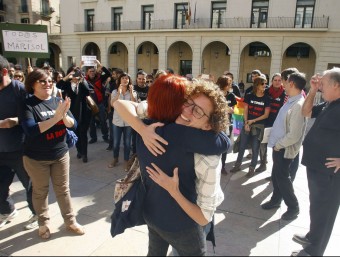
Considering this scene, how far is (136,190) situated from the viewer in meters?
1.66

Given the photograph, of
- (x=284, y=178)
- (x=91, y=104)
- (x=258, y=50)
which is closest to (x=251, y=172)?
(x=284, y=178)

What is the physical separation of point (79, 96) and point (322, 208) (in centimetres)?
432

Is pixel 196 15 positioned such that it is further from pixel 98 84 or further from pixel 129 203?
pixel 129 203

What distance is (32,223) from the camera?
308 cm

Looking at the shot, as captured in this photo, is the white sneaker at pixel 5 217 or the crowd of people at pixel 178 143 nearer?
the crowd of people at pixel 178 143

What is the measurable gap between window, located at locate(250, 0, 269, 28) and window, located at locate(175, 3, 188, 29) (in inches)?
214

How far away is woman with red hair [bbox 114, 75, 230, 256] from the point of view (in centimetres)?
138

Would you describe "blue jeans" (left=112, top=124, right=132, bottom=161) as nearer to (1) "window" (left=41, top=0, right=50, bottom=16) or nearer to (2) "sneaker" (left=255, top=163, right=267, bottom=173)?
(2) "sneaker" (left=255, top=163, right=267, bottom=173)

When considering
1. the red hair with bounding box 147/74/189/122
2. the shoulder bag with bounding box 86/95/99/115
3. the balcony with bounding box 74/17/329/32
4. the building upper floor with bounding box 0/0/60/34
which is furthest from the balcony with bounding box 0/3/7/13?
the red hair with bounding box 147/74/189/122

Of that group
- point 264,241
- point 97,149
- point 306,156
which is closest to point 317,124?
point 306,156

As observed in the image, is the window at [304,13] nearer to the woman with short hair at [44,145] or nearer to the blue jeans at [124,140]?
the blue jeans at [124,140]

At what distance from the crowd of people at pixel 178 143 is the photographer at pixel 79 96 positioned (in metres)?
0.02

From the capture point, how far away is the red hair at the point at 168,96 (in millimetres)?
1373

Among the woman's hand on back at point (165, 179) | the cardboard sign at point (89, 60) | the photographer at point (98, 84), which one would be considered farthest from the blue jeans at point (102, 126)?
the woman's hand on back at point (165, 179)
